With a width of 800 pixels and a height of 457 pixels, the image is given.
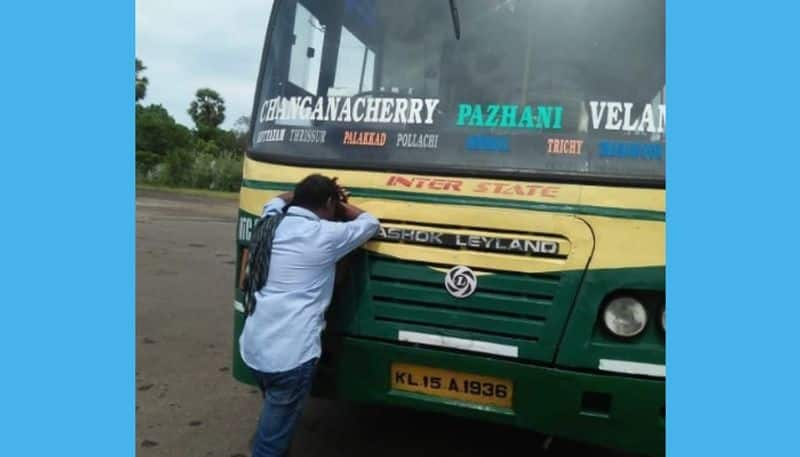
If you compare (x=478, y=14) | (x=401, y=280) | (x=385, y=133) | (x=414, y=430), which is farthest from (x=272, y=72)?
(x=414, y=430)

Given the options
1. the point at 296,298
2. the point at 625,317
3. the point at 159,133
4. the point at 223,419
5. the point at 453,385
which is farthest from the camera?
the point at 159,133

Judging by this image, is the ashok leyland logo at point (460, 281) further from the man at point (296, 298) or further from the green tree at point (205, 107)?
the green tree at point (205, 107)

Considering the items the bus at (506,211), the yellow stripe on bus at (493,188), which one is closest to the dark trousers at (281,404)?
the bus at (506,211)

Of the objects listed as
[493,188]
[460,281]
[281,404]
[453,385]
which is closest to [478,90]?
[493,188]

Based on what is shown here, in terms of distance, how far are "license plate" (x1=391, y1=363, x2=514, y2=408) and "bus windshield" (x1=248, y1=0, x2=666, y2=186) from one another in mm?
864

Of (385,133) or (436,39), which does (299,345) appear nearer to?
(385,133)

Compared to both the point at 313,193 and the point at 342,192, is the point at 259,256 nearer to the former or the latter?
the point at 313,193

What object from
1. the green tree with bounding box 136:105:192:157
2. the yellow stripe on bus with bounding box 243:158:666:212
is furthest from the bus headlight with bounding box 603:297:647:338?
the green tree with bounding box 136:105:192:157

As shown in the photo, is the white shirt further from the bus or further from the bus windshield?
the bus windshield

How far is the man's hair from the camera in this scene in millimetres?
2842

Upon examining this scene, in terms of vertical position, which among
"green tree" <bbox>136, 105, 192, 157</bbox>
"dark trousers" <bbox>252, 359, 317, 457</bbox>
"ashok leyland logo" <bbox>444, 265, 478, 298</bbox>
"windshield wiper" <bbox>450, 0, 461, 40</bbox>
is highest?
"green tree" <bbox>136, 105, 192, 157</bbox>

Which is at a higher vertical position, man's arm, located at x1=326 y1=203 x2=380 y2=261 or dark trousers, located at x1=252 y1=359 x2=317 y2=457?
man's arm, located at x1=326 y1=203 x2=380 y2=261

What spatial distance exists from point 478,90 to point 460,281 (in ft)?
2.73

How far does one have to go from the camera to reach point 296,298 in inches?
110
